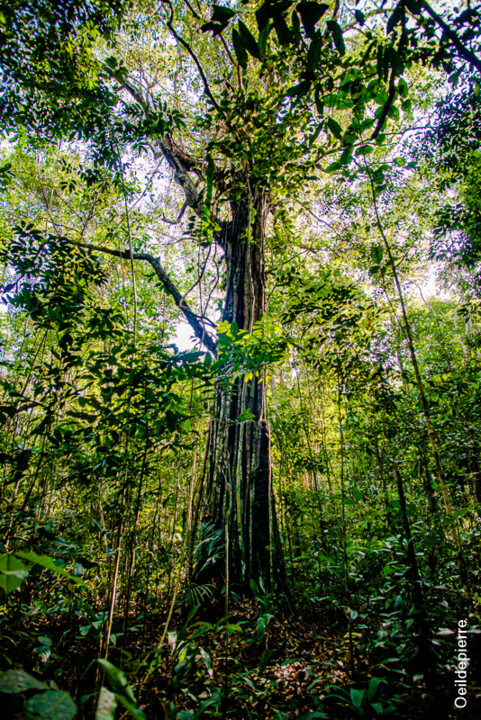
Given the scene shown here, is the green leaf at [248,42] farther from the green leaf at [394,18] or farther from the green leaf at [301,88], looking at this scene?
the green leaf at [394,18]

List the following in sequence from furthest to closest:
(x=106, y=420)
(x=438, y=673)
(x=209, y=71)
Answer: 1. (x=209, y=71)
2. (x=106, y=420)
3. (x=438, y=673)

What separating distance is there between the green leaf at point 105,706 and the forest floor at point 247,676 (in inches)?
20.9

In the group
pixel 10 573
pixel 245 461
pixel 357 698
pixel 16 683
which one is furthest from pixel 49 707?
pixel 245 461

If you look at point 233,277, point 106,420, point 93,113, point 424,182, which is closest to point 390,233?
point 424,182

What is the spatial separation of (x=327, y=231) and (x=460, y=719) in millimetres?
6513

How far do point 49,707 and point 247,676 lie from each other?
5.81ft

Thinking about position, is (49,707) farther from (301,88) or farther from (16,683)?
(301,88)

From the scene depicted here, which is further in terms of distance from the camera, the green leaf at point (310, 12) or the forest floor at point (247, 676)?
the forest floor at point (247, 676)

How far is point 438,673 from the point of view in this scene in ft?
5.08

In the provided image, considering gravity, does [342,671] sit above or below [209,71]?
below

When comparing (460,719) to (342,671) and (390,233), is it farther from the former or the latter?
(390,233)

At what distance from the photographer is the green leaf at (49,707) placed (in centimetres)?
53

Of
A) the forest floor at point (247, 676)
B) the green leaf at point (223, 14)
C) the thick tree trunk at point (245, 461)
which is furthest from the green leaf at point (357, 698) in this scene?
the green leaf at point (223, 14)

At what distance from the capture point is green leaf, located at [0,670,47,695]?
0.52 meters
